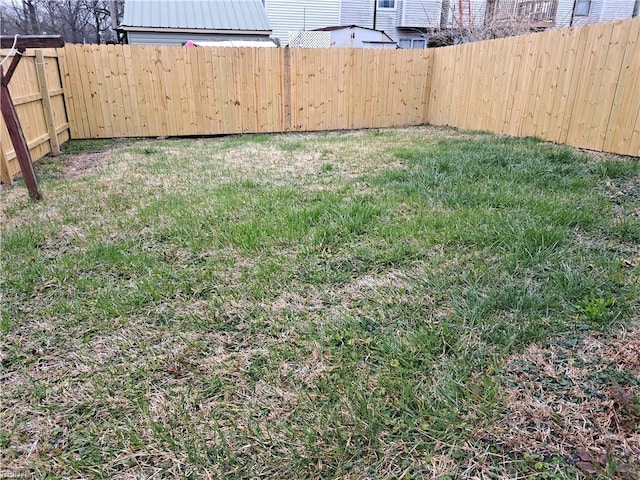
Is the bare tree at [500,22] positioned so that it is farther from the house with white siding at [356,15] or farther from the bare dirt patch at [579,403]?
the bare dirt patch at [579,403]

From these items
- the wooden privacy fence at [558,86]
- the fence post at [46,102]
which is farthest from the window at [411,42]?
the fence post at [46,102]

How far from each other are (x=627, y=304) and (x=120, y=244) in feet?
8.91

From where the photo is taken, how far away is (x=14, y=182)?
13.4 ft

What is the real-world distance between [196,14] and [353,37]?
496 cm

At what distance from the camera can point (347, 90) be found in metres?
7.75

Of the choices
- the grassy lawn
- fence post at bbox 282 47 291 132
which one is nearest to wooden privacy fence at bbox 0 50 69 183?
the grassy lawn

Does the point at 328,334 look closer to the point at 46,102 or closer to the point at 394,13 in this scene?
the point at 46,102

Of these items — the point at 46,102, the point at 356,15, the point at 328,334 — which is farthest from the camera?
the point at 356,15

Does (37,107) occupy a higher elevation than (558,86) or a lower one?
lower

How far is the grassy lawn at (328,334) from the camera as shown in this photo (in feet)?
4.01

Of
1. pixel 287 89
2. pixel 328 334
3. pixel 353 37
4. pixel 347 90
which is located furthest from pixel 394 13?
pixel 328 334

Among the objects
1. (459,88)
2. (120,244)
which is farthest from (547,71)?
(120,244)

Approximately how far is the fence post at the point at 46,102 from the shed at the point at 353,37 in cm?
937

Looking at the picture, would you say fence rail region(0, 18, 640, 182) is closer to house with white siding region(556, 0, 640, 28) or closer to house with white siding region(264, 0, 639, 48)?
house with white siding region(264, 0, 639, 48)
